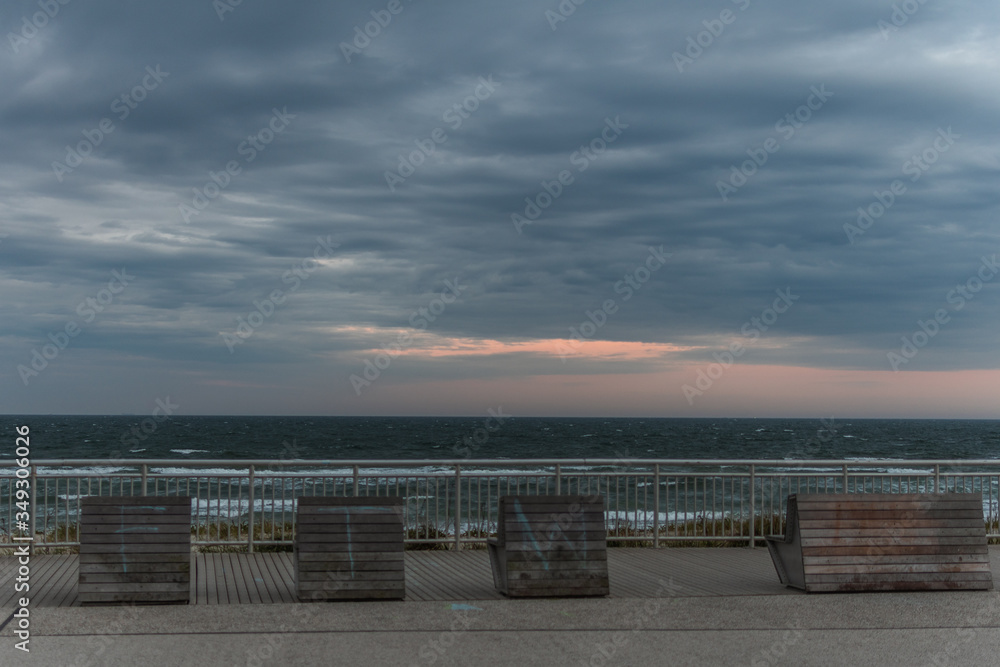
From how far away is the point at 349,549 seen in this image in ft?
29.8

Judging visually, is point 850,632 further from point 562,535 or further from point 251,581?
point 251,581

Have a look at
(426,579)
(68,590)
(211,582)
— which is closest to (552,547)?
(426,579)

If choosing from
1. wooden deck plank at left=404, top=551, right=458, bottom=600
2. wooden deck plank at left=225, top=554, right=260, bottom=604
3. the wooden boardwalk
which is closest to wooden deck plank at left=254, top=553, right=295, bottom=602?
the wooden boardwalk

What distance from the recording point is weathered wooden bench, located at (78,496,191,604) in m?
8.66

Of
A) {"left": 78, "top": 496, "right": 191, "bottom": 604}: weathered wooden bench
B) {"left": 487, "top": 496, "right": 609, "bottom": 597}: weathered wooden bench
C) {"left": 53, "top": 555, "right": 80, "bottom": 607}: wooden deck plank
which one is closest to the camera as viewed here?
{"left": 78, "top": 496, "right": 191, "bottom": 604}: weathered wooden bench

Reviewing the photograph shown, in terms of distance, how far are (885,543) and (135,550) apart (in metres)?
7.27

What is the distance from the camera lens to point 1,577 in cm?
1017

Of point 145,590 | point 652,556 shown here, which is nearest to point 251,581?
point 145,590

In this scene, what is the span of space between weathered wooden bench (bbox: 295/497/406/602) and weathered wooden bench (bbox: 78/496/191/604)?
106cm

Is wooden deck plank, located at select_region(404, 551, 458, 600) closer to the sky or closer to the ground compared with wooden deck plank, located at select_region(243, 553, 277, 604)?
closer to the ground

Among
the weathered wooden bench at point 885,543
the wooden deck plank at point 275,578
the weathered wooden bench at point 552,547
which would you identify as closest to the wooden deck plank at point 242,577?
the wooden deck plank at point 275,578

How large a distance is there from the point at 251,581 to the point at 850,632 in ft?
19.4

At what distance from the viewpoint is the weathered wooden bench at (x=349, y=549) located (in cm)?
895

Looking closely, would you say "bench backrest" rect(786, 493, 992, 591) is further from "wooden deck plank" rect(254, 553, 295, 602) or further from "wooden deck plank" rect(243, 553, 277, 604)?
"wooden deck plank" rect(243, 553, 277, 604)
